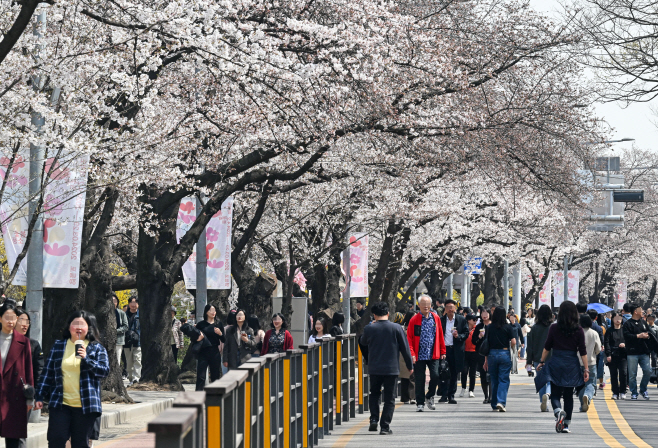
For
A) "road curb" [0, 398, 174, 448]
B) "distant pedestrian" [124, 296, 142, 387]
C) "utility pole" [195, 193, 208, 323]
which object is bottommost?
"road curb" [0, 398, 174, 448]

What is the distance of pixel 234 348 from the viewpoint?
1688 cm

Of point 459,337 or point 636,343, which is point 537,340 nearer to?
point 459,337

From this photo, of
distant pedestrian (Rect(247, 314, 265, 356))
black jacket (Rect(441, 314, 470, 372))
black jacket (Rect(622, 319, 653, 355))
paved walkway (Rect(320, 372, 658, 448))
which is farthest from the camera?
black jacket (Rect(622, 319, 653, 355))

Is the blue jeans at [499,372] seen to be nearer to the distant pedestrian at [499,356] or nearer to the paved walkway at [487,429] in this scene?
the distant pedestrian at [499,356]

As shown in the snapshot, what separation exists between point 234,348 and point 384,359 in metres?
5.15

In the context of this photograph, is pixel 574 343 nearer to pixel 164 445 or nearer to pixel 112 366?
pixel 112 366

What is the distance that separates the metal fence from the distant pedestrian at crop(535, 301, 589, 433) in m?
2.79

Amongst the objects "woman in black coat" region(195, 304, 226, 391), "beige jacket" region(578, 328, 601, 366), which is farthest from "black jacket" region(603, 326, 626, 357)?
"woman in black coat" region(195, 304, 226, 391)

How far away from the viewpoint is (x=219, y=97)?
1950 cm

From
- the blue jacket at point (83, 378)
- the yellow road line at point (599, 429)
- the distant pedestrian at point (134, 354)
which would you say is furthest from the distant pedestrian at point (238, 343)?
the blue jacket at point (83, 378)

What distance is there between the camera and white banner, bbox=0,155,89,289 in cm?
1349

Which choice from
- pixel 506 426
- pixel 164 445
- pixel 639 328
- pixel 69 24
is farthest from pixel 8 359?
pixel 639 328

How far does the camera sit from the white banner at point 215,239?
63.4ft

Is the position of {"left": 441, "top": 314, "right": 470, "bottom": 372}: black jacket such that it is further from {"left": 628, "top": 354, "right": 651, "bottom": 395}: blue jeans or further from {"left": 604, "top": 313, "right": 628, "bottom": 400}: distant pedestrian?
{"left": 628, "top": 354, "right": 651, "bottom": 395}: blue jeans
